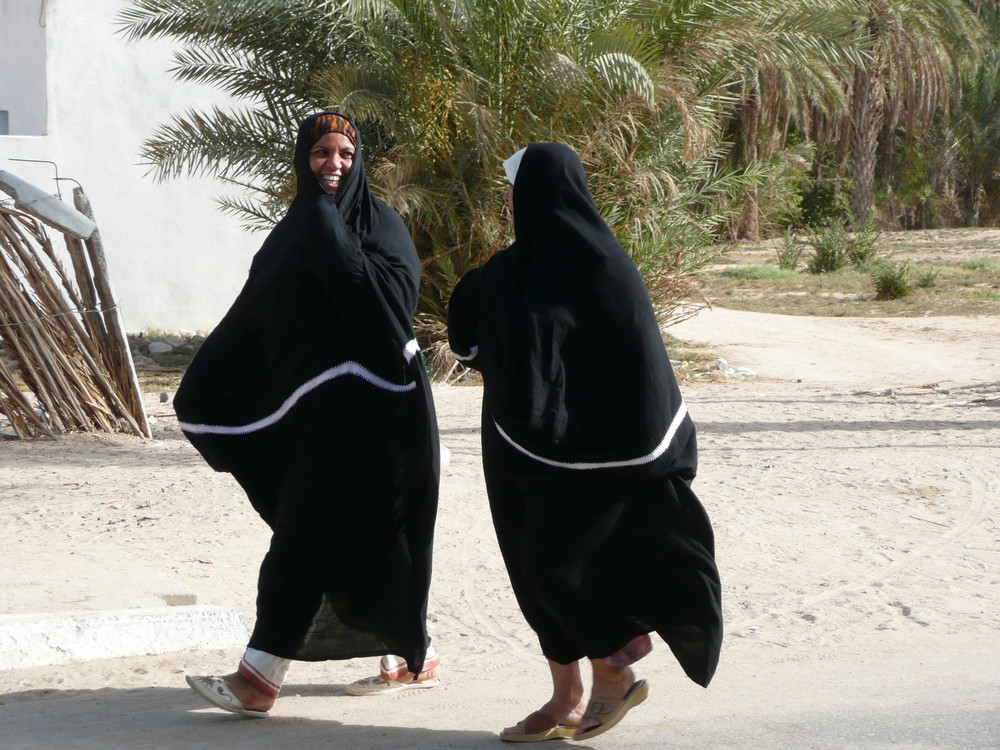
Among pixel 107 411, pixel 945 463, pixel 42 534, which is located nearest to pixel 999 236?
pixel 945 463

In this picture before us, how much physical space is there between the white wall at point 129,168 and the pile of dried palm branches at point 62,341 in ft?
15.1

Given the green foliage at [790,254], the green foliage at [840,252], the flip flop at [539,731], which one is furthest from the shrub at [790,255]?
the flip flop at [539,731]

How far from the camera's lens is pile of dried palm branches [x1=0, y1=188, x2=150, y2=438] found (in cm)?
624

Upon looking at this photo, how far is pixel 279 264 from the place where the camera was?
2973mm

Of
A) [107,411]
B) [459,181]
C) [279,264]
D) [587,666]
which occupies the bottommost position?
[587,666]

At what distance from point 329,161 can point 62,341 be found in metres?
3.93

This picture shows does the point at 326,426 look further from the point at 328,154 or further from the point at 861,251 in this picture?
the point at 861,251

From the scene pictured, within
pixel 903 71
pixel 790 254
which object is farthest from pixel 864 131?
pixel 790 254

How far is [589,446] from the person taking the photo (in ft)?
8.72

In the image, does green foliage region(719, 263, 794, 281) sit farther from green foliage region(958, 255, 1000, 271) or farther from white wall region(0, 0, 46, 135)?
white wall region(0, 0, 46, 135)

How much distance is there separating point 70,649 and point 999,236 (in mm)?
22892

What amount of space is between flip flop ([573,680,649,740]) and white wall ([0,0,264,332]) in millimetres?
9315

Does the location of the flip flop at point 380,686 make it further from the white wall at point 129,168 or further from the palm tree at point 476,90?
the white wall at point 129,168

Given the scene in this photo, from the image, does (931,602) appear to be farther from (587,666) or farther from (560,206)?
(560,206)
